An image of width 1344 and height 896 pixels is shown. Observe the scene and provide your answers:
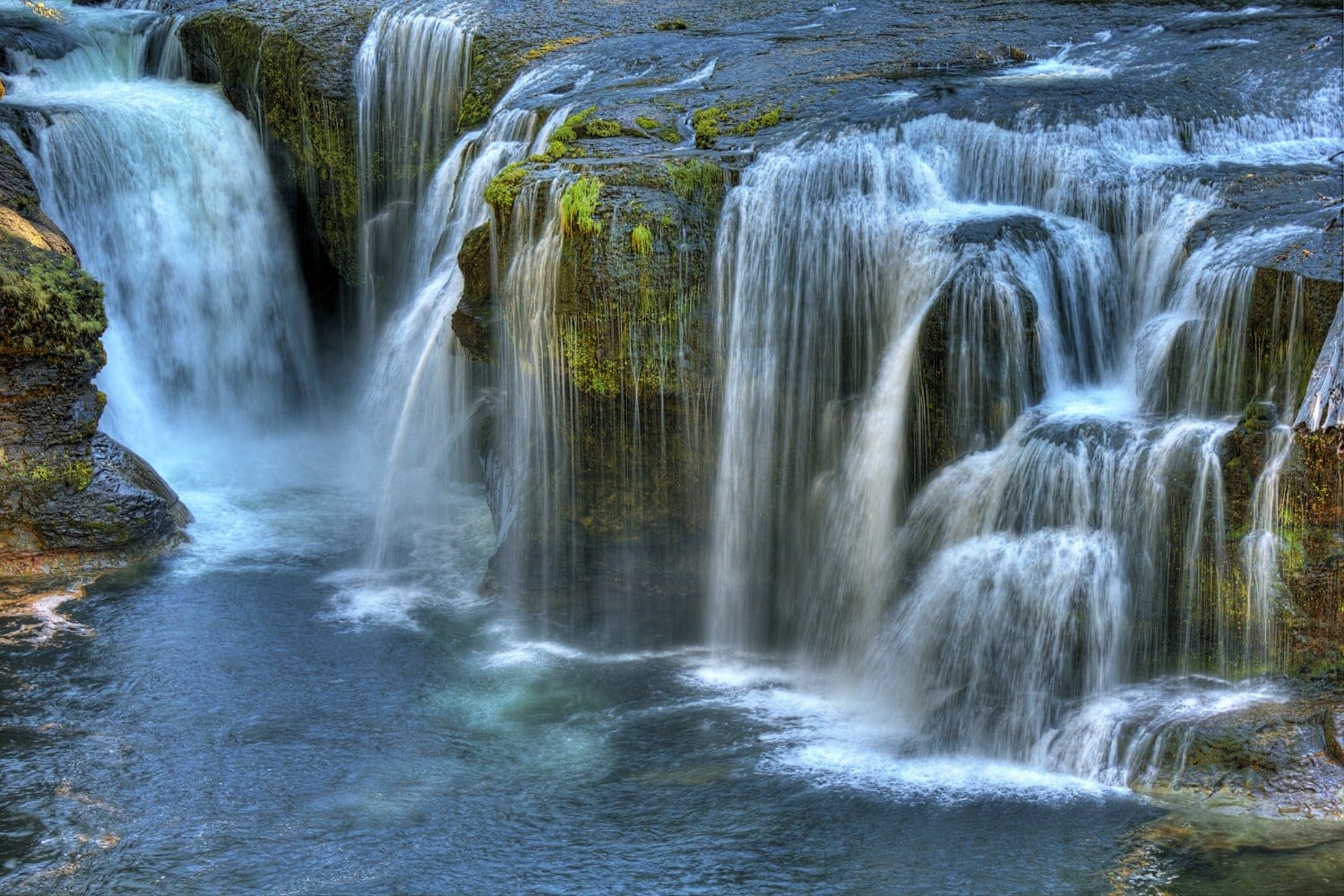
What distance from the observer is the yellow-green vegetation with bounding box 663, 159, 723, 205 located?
11.5 m

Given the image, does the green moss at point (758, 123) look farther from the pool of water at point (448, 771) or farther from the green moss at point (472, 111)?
the pool of water at point (448, 771)

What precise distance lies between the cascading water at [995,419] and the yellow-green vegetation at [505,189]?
180cm

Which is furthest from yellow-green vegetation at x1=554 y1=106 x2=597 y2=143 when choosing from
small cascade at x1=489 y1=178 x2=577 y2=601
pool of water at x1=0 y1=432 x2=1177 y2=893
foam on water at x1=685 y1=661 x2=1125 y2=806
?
foam on water at x1=685 y1=661 x2=1125 y2=806

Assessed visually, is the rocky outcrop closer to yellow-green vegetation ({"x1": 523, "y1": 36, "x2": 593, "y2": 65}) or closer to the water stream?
the water stream

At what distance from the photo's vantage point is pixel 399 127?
1669 centimetres

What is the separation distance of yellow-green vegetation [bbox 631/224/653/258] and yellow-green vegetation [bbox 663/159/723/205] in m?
0.57

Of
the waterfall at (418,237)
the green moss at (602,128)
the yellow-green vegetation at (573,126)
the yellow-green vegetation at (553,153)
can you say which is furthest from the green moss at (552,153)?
the waterfall at (418,237)

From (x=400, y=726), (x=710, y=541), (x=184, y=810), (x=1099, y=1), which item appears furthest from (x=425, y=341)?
(x=1099, y=1)

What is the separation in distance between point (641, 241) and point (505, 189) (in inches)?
55.0

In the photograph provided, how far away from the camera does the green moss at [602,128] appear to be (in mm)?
13008

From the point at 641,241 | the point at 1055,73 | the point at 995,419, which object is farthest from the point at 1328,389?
the point at 1055,73

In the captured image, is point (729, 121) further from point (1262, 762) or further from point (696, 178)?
point (1262, 762)

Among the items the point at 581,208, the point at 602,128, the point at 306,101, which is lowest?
the point at 581,208

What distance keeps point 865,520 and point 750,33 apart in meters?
8.35
